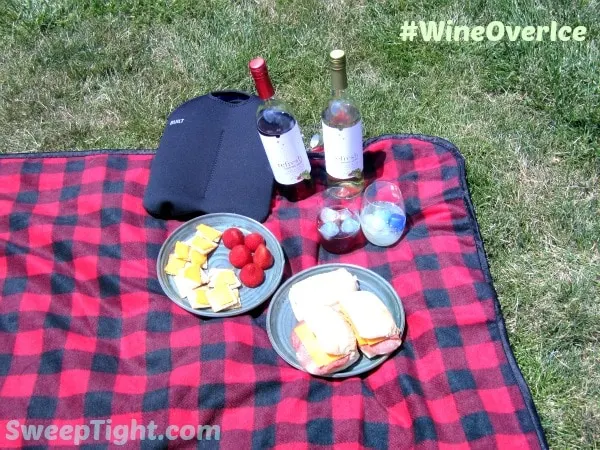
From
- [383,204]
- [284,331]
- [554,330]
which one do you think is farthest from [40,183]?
[554,330]

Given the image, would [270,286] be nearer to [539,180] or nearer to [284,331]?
[284,331]

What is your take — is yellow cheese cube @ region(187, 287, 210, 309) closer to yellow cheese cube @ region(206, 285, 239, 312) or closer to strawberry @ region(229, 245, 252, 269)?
yellow cheese cube @ region(206, 285, 239, 312)

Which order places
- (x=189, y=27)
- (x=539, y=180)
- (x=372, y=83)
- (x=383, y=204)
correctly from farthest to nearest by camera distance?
(x=189, y=27), (x=372, y=83), (x=539, y=180), (x=383, y=204)

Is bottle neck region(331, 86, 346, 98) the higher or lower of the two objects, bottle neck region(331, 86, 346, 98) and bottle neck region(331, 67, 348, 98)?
A: the lower

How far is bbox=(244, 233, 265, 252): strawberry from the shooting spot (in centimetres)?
199

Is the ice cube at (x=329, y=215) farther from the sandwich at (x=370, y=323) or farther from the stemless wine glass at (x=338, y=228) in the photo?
the sandwich at (x=370, y=323)

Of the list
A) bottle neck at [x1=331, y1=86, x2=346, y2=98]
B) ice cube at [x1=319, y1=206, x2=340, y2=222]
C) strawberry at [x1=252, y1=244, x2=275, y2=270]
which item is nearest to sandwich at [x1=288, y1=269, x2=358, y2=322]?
strawberry at [x1=252, y1=244, x2=275, y2=270]

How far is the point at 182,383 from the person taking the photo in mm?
1777

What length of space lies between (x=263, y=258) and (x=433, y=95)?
136cm

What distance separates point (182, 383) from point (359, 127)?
104 centimetres

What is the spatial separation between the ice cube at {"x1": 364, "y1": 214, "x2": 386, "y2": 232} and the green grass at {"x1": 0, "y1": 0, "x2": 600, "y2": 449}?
1.63ft

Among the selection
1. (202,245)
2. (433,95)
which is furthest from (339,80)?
(433,95)

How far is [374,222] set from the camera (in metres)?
2.04

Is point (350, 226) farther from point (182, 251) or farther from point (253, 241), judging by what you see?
point (182, 251)
